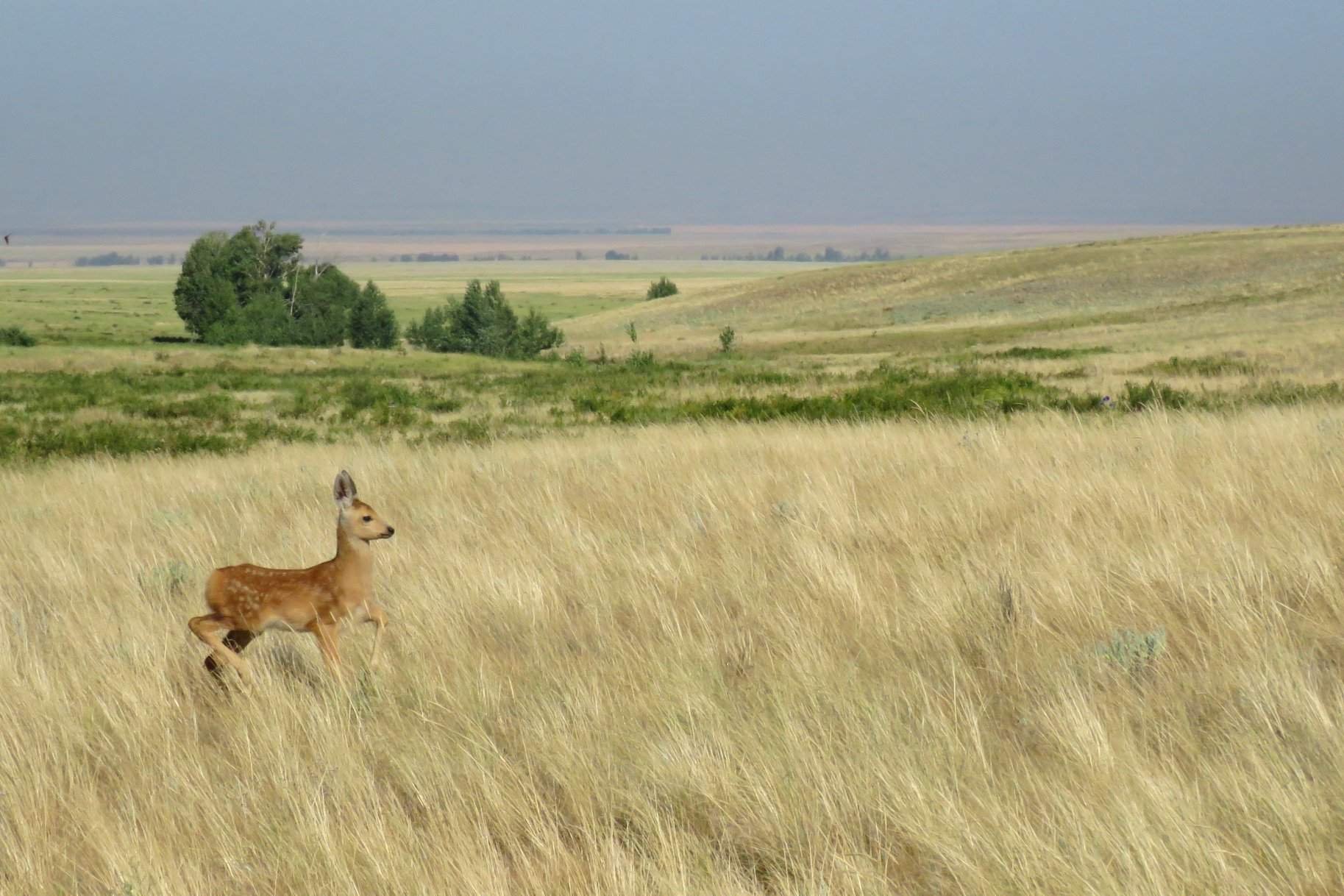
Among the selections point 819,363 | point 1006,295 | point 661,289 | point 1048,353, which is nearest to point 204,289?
point 1006,295

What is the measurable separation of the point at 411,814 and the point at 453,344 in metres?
93.9

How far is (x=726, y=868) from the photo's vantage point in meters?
2.83

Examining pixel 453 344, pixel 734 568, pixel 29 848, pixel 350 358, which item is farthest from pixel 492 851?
pixel 453 344

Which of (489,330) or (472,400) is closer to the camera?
(472,400)

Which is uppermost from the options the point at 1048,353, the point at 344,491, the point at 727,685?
the point at 344,491

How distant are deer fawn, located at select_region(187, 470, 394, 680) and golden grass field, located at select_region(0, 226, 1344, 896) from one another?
24 cm

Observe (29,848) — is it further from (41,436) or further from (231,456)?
(41,436)

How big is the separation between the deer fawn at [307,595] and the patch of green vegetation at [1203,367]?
88.3ft

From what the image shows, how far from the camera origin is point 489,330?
297ft

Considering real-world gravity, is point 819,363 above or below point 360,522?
below

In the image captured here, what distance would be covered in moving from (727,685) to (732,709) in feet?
1.23

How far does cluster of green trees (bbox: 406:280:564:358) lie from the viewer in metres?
89.4

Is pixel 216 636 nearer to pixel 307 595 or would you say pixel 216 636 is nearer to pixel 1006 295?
pixel 307 595

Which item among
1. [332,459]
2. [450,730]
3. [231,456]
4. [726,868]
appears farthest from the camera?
[231,456]
